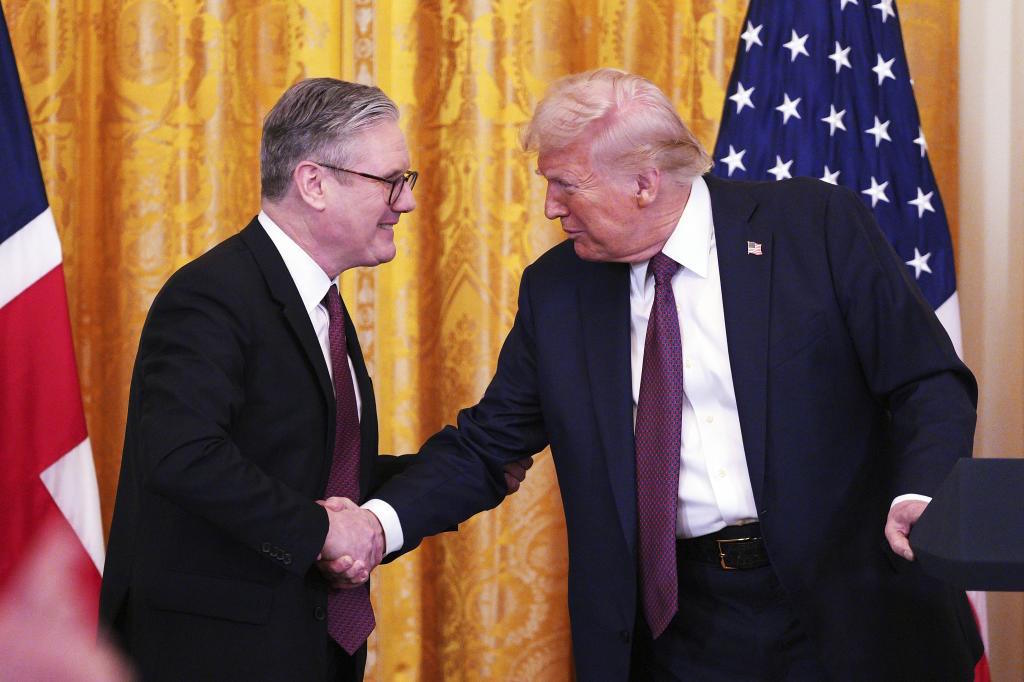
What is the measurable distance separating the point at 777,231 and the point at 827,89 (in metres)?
1.37

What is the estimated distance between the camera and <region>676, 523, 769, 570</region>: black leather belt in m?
2.50

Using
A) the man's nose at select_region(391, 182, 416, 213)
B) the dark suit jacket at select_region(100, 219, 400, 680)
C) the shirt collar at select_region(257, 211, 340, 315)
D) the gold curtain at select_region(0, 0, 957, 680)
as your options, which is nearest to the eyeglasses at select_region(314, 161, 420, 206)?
the man's nose at select_region(391, 182, 416, 213)

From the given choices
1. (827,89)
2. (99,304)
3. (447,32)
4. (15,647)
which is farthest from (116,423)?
(15,647)

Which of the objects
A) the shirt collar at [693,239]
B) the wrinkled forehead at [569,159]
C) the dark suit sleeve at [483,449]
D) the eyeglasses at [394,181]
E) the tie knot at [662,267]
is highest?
the wrinkled forehead at [569,159]

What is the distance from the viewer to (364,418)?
8.75ft

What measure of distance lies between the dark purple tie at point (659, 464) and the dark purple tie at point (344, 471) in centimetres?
61

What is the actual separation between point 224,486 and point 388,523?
1.87ft

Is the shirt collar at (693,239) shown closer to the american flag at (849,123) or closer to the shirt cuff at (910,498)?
the shirt cuff at (910,498)

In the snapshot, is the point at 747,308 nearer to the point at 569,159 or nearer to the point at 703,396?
the point at 703,396

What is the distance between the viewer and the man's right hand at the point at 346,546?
2484mm

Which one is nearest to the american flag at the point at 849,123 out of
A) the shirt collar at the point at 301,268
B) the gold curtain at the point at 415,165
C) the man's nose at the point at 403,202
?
the gold curtain at the point at 415,165

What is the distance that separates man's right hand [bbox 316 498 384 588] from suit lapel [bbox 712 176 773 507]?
82 cm

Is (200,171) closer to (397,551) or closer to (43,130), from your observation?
(43,130)

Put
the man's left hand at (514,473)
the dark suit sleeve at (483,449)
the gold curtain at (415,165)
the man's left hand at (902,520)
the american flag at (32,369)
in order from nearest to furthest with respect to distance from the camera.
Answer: the man's left hand at (902,520) → the dark suit sleeve at (483,449) → the man's left hand at (514,473) → the american flag at (32,369) → the gold curtain at (415,165)
